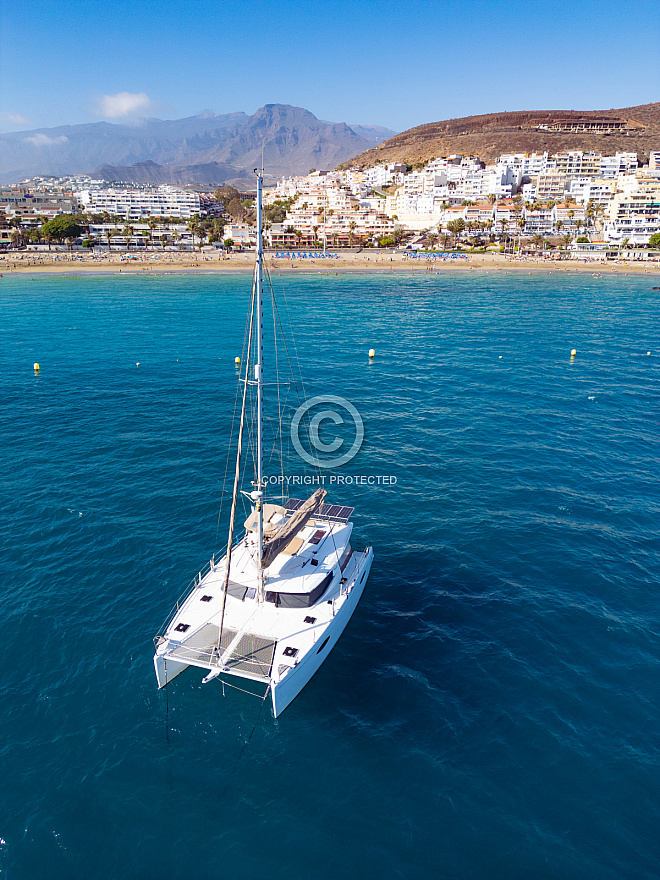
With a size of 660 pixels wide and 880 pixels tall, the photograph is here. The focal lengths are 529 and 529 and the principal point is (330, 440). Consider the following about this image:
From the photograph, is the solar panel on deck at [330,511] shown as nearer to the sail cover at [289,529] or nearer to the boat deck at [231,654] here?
the sail cover at [289,529]

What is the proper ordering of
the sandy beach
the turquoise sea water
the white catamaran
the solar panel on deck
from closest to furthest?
the turquoise sea water < the white catamaran < the solar panel on deck < the sandy beach

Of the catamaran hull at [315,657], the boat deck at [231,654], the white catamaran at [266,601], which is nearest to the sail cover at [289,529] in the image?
the white catamaran at [266,601]

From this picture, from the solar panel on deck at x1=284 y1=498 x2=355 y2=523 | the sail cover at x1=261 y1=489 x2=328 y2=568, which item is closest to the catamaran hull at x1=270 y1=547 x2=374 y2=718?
the solar panel on deck at x1=284 y1=498 x2=355 y2=523

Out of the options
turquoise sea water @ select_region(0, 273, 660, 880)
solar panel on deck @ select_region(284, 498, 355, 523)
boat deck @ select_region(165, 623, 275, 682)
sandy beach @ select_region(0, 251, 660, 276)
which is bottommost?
turquoise sea water @ select_region(0, 273, 660, 880)

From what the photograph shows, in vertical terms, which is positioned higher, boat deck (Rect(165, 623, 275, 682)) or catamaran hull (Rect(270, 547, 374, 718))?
boat deck (Rect(165, 623, 275, 682))

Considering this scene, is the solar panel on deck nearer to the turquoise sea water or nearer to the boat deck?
the turquoise sea water

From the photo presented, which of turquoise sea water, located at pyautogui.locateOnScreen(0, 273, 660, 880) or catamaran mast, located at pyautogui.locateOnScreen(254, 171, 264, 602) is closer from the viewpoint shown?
turquoise sea water, located at pyautogui.locateOnScreen(0, 273, 660, 880)

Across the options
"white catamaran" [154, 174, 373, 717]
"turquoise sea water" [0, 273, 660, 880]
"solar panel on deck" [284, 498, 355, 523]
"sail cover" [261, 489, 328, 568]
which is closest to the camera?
"turquoise sea water" [0, 273, 660, 880]

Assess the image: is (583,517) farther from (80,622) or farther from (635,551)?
(80,622)
